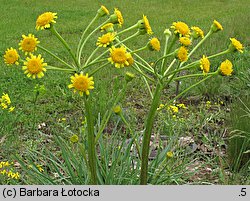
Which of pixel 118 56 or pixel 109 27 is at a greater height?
pixel 109 27

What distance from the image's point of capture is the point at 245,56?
21.1ft

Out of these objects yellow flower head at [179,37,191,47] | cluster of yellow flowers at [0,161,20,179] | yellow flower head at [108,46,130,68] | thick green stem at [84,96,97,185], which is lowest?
cluster of yellow flowers at [0,161,20,179]

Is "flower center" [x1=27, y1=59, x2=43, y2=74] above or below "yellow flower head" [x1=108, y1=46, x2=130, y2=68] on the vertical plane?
below

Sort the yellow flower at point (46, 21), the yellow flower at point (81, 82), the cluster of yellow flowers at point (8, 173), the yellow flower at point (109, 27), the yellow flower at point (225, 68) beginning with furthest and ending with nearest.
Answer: the cluster of yellow flowers at point (8, 173)
the yellow flower at point (109, 27)
the yellow flower at point (225, 68)
the yellow flower at point (46, 21)
the yellow flower at point (81, 82)

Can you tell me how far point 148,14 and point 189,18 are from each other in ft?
3.79


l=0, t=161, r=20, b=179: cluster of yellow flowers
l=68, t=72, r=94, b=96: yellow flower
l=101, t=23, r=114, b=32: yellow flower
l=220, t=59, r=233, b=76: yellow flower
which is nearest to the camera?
l=68, t=72, r=94, b=96: yellow flower

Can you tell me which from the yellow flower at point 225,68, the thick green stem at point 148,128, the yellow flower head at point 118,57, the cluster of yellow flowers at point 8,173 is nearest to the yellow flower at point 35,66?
the yellow flower head at point 118,57

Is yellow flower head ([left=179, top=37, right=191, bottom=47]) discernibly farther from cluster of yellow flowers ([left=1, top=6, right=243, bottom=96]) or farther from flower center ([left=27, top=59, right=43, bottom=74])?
flower center ([left=27, top=59, right=43, bottom=74])

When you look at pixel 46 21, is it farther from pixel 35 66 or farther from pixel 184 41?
pixel 184 41

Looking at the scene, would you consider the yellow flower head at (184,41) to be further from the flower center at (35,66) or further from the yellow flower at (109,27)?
the flower center at (35,66)

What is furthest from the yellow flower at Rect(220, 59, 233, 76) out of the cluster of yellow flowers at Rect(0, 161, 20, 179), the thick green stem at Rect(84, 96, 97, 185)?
the cluster of yellow flowers at Rect(0, 161, 20, 179)

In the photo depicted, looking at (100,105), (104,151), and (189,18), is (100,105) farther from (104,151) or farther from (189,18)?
(189,18)

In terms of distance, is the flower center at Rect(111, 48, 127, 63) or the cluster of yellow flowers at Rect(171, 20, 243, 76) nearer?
the flower center at Rect(111, 48, 127, 63)

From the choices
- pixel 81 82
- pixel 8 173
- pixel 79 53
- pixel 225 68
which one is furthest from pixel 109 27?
pixel 8 173
